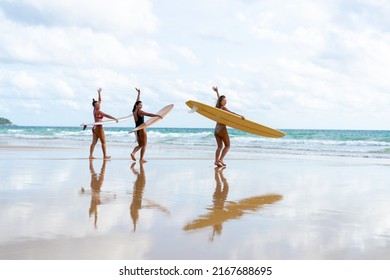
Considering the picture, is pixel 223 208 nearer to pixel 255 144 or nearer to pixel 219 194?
pixel 219 194

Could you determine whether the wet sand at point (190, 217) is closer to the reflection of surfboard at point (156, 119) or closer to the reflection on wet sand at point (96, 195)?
the reflection on wet sand at point (96, 195)

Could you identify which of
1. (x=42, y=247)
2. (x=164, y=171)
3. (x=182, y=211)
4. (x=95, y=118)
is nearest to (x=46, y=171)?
(x=164, y=171)

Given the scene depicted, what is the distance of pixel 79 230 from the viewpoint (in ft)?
16.2

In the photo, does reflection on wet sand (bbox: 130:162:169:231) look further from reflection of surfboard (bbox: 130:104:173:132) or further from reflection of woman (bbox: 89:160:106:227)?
reflection of surfboard (bbox: 130:104:173:132)

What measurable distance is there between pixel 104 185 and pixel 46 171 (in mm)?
2647

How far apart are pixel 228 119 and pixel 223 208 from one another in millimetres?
6948

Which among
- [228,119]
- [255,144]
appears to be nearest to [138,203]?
[228,119]

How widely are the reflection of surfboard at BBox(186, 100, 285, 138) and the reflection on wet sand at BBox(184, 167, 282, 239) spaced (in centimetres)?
449

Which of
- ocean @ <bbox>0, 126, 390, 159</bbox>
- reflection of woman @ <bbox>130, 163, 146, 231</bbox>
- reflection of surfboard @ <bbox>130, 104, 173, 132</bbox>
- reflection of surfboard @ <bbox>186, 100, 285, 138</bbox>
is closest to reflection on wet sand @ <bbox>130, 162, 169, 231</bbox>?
reflection of woman @ <bbox>130, 163, 146, 231</bbox>

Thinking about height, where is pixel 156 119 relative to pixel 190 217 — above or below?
above

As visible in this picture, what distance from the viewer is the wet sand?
4.32 m

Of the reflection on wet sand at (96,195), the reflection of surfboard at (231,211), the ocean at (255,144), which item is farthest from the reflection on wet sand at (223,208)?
the ocean at (255,144)

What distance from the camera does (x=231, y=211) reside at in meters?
6.17
